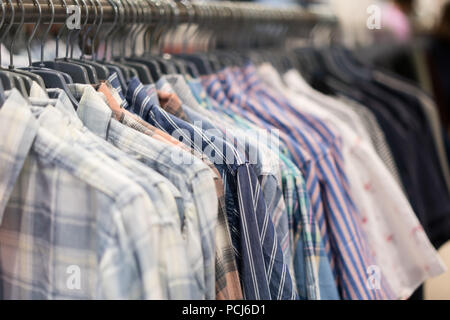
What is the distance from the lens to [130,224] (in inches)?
21.9

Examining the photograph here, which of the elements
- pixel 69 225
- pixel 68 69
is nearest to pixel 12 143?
pixel 69 225

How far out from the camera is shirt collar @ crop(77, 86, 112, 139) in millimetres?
688

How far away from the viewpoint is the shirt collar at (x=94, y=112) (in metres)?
0.69

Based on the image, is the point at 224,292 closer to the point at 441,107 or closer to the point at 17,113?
the point at 17,113

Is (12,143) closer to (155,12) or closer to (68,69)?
(68,69)

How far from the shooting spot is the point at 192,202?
0.63 meters

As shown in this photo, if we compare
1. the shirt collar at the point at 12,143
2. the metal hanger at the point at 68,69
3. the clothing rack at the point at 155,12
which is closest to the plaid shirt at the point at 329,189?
the clothing rack at the point at 155,12

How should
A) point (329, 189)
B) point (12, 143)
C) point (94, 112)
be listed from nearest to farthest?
point (12, 143), point (94, 112), point (329, 189)

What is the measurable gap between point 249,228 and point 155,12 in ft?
1.52

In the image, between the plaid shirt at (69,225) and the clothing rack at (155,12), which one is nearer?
the plaid shirt at (69,225)

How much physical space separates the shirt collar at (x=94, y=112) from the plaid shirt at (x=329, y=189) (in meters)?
0.33

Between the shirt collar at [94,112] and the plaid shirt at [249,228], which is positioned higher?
the shirt collar at [94,112]

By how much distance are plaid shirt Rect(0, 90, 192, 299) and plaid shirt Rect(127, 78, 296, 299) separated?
0.14 meters

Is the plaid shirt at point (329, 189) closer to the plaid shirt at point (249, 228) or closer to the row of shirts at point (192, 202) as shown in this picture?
the row of shirts at point (192, 202)
